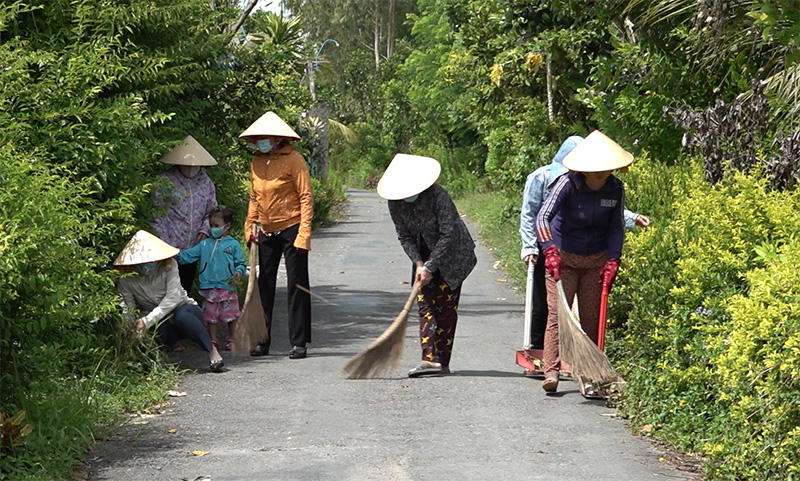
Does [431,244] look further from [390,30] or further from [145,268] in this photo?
[390,30]

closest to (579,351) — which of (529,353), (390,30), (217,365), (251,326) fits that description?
(529,353)

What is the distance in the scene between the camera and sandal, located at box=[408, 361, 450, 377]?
9.78 m

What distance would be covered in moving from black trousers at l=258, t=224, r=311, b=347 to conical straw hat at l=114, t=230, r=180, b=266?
4.26ft

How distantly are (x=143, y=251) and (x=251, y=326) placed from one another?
1407 millimetres

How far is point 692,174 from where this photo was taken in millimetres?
11250

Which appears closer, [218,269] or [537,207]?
[537,207]

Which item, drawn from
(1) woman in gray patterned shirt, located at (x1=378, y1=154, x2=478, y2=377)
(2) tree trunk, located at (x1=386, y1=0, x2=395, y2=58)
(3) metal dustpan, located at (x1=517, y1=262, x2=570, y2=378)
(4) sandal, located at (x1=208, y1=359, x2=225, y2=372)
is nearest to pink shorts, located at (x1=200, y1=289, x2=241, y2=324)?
(4) sandal, located at (x1=208, y1=359, x2=225, y2=372)

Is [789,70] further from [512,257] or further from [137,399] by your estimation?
[512,257]

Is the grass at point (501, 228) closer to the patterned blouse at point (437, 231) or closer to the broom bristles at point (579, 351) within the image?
the patterned blouse at point (437, 231)

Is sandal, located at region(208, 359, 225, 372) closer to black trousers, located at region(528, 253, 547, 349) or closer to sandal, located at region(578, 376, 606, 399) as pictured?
black trousers, located at region(528, 253, 547, 349)

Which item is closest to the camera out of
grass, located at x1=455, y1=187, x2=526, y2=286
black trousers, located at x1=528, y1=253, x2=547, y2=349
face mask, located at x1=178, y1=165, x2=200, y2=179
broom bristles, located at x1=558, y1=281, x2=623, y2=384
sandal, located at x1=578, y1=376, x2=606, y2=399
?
broom bristles, located at x1=558, y1=281, x2=623, y2=384

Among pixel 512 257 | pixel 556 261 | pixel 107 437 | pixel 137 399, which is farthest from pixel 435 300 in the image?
pixel 512 257

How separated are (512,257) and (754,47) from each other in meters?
7.68

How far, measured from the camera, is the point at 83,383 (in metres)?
8.50
